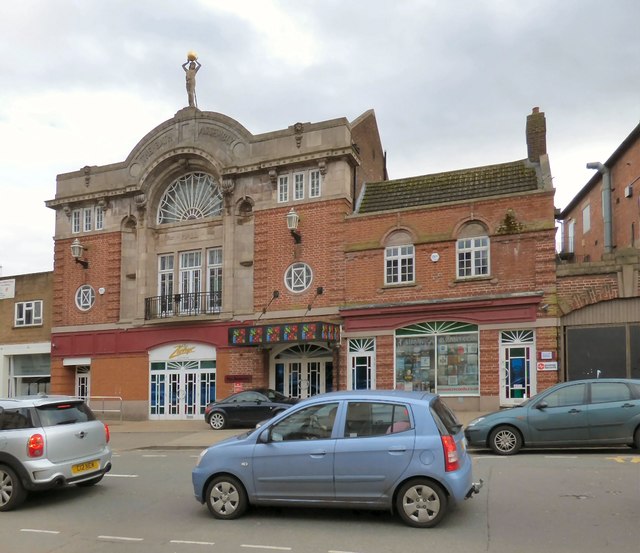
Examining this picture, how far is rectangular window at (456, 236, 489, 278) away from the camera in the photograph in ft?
67.7

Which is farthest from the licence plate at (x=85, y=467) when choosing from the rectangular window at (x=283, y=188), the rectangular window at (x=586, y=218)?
the rectangular window at (x=586, y=218)

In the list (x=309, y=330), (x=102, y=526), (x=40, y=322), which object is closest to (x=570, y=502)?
(x=102, y=526)

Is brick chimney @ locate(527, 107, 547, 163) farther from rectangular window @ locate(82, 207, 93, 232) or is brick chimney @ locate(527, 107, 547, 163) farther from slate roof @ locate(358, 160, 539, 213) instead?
rectangular window @ locate(82, 207, 93, 232)

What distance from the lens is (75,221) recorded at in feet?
93.9

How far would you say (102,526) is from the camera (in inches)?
310

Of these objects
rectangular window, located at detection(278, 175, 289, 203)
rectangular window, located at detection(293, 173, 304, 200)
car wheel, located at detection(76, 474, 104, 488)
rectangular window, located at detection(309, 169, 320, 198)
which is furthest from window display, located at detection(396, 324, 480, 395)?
car wheel, located at detection(76, 474, 104, 488)

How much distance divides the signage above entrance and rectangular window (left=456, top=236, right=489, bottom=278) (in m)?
4.64

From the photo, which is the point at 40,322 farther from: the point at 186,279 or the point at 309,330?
the point at 309,330

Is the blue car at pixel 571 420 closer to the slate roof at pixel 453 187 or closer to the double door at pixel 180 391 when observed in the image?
the slate roof at pixel 453 187

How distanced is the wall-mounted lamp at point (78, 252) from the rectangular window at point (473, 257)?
15709mm

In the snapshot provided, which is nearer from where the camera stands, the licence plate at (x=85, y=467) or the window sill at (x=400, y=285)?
the licence plate at (x=85, y=467)

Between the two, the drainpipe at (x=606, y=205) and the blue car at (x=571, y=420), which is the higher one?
the drainpipe at (x=606, y=205)

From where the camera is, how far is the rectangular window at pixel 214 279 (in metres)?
25.0

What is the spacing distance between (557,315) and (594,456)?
27.3 ft
